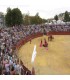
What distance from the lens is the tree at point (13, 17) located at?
209 feet

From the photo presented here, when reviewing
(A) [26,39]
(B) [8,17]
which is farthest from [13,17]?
(A) [26,39]

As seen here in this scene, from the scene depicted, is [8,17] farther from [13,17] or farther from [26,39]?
[26,39]

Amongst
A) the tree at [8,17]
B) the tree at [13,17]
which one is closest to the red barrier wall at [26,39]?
the tree at [13,17]

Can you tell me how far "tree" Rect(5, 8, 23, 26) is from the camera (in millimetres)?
63750

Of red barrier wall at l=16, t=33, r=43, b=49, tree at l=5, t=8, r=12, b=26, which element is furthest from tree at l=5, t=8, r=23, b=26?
red barrier wall at l=16, t=33, r=43, b=49

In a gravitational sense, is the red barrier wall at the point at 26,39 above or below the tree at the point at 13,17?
below

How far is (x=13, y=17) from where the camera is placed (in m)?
64.6

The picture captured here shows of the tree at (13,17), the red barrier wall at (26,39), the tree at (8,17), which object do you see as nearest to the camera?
the red barrier wall at (26,39)

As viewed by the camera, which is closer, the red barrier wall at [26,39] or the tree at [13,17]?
the red barrier wall at [26,39]

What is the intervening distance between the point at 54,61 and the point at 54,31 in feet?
81.1

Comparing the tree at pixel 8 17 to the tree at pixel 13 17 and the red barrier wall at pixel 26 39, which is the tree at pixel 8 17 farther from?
the red barrier wall at pixel 26 39

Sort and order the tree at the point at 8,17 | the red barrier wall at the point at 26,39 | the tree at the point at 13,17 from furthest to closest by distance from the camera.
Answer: the tree at the point at 13,17 < the tree at the point at 8,17 < the red barrier wall at the point at 26,39
